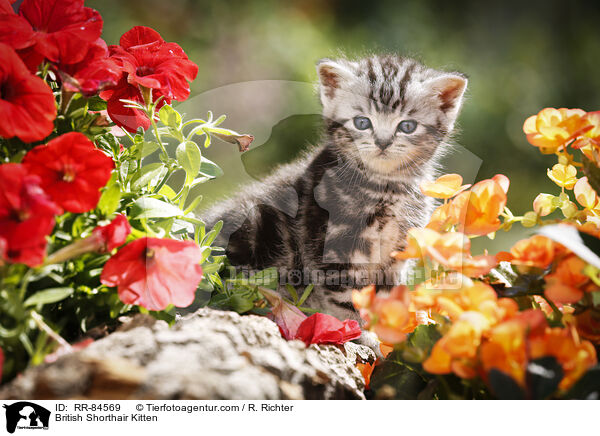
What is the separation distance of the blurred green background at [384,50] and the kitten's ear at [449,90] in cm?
6

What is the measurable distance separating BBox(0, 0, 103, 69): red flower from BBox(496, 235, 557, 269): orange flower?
409 mm

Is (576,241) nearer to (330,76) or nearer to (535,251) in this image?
(535,251)

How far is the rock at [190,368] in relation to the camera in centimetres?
32

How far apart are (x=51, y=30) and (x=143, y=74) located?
96mm

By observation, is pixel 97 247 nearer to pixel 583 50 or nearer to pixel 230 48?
pixel 230 48

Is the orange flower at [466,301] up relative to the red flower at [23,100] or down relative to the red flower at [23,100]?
down

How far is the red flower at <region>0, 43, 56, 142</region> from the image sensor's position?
0.37 m

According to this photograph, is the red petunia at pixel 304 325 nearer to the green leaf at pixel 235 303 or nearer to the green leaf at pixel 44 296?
the green leaf at pixel 235 303

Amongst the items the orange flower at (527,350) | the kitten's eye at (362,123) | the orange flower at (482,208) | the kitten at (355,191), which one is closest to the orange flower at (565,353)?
the orange flower at (527,350)

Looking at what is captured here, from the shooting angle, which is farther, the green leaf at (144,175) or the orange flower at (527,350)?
the green leaf at (144,175)

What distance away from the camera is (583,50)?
1.13 meters

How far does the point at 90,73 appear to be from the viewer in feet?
1.38

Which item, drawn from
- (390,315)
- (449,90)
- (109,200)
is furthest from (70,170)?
(449,90)
